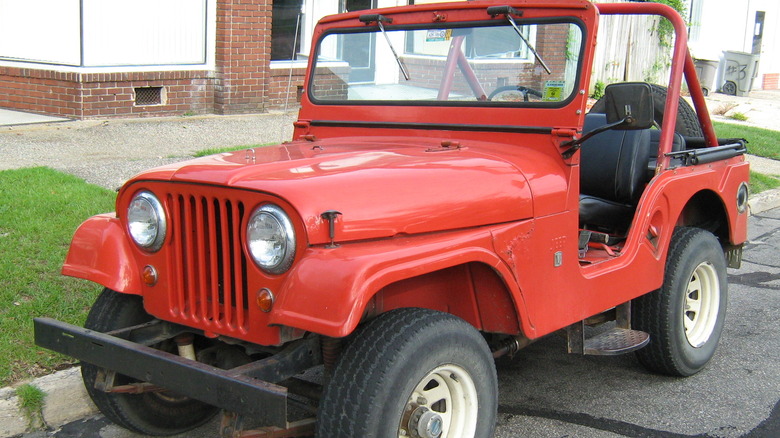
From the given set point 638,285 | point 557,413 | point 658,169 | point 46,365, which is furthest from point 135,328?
point 658,169

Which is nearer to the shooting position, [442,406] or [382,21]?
[442,406]

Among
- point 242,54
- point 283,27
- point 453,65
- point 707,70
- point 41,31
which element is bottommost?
point 453,65

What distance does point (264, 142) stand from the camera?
9.03 meters

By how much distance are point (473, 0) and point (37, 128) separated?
249 inches

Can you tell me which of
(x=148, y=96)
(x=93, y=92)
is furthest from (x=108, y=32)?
(x=148, y=96)

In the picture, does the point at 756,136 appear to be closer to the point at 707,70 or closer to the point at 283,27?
the point at 283,27

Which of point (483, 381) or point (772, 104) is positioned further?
point (772, 104)

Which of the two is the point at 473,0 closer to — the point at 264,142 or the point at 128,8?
the point at 264,142

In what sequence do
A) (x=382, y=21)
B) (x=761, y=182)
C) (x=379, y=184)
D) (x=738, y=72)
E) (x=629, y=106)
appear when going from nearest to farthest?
(x=379, y=184), (x=629, y=106), (x=382, y=21), (x=761, y=182), (x=738, y=72)

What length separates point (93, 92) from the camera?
9.45 meters

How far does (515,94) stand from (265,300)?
170 centimetres

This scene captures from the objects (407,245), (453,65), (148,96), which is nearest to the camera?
(407,245)

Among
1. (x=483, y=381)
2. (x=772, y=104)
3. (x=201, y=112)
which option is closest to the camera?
(x=483, y=381)

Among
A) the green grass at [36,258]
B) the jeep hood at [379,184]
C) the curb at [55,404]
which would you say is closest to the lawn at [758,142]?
the jeep hood at [379,184]
